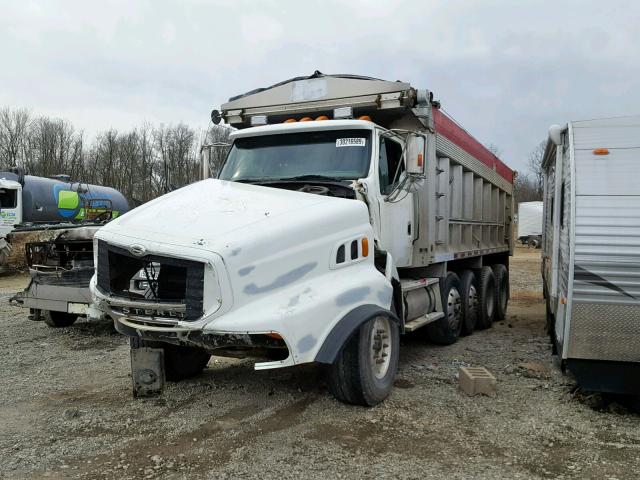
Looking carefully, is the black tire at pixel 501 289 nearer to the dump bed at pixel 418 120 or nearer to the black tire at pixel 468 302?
the black tire at pixel 468 302

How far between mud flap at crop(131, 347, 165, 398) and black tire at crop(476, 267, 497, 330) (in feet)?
19.9

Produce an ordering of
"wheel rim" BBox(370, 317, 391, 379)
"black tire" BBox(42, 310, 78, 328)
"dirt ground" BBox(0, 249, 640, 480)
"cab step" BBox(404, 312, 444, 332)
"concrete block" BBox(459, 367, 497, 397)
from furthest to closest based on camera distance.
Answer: "black tire" BBox(42, 310, 78, 328) → "cab step" BBox(404, 312, 444, 332) → "concrete block" BBox(459, 367, 497, 397) → "wheel rim" BBox(370, 317, 391, 379) → "dirt ground" BBox(0, 249, 640, 480)

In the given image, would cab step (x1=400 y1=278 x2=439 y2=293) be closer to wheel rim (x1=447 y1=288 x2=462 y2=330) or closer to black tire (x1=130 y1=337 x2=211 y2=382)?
wheel rim (x1=447 y1=288 x2=462 y2=330)

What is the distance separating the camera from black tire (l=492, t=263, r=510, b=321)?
10.8 metres

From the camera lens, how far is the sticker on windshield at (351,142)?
5.86m

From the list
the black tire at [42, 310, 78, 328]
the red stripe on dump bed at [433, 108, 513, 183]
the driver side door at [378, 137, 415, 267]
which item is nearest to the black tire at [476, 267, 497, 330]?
the red stripe on dump bed at [433, 108, 513, 183]

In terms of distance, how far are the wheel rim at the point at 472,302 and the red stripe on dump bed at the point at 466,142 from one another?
2213 millimetres

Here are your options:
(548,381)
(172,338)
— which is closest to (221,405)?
(172,338)

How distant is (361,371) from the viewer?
4844mm

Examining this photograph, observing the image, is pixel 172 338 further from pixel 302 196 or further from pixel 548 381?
pixel 548 381

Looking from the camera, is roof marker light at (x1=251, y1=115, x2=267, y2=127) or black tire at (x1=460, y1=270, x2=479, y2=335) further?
black tire at (x1=460, y1=270, x2=479, y2=335)

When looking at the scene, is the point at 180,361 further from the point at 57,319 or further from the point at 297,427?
the point at 57,319

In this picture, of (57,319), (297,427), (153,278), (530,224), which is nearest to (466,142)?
Answer: (297,427)

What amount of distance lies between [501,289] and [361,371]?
694 cm
